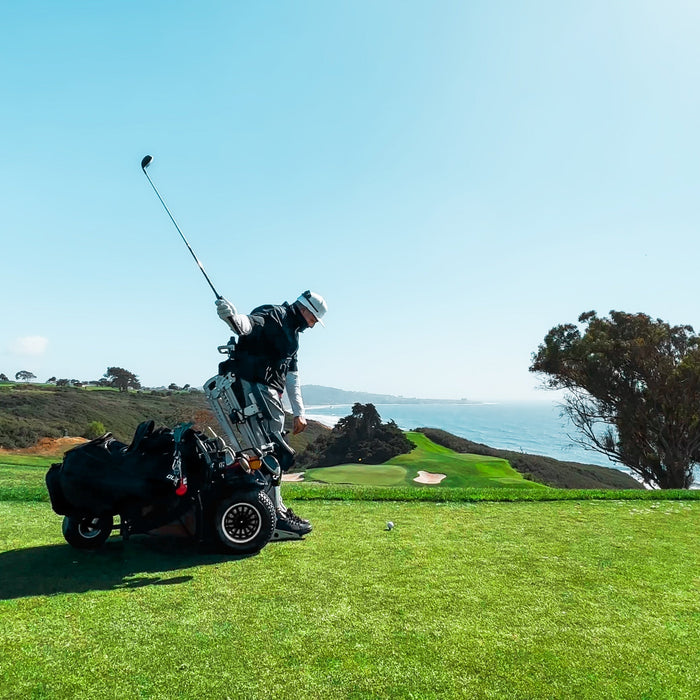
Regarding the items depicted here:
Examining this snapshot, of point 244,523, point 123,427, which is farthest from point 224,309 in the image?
point 123,427

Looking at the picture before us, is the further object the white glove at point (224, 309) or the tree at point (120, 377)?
the tree at point (120, 377)

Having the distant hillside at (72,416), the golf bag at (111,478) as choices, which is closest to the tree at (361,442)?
the distant hillside at (72,416)

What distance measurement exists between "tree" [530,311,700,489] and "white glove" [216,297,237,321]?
728 inches

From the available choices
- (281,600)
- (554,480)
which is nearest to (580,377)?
(554,480)

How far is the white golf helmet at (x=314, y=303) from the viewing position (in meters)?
5.61

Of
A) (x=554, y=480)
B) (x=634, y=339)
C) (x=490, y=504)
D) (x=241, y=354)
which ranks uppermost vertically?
(x=634, y=339)

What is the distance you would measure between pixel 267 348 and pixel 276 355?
122mm

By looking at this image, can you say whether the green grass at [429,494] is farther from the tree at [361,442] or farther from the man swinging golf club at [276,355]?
the tree at [361,442]

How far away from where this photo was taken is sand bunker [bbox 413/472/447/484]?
686 inches

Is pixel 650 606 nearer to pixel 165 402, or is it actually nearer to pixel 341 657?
pixel 341 657

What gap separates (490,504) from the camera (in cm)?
731

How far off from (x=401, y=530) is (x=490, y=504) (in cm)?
252

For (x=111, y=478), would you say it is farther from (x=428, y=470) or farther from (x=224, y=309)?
(x=428, y=470)

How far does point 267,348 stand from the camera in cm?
535
